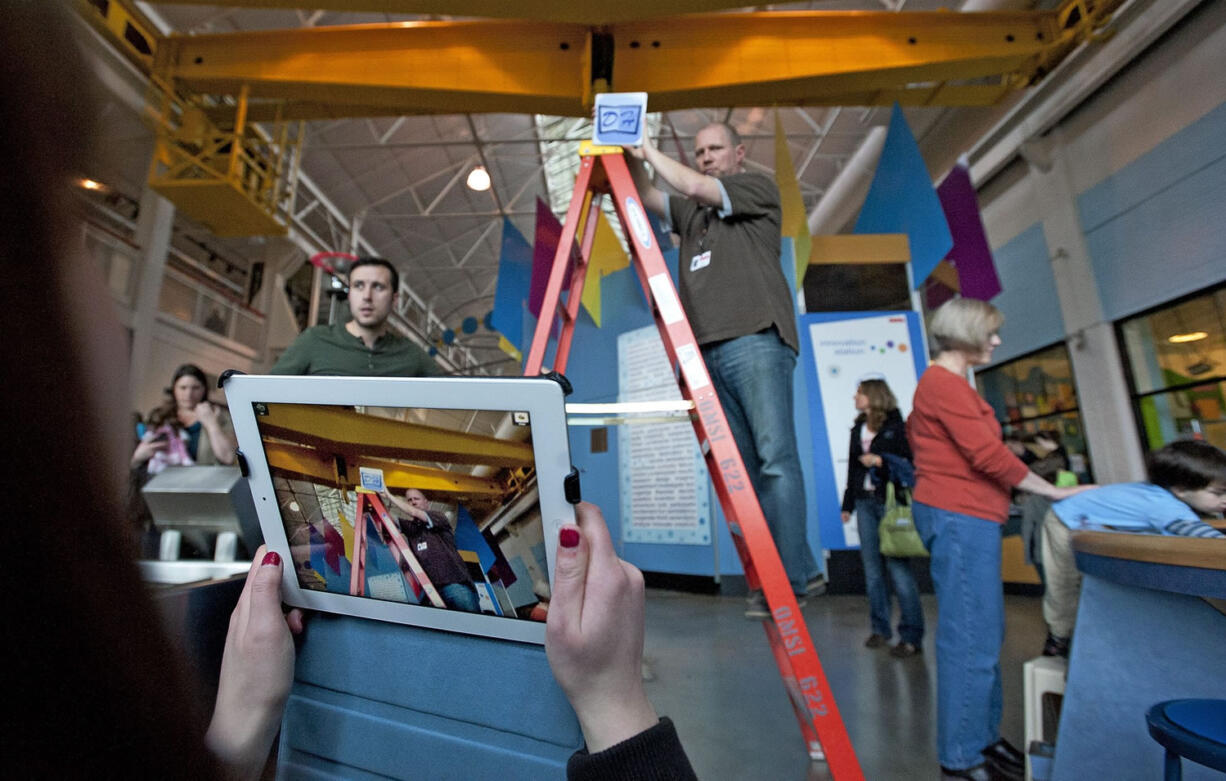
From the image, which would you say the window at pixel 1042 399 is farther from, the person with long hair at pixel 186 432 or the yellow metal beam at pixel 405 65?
the person with long hair at pixel 186 432

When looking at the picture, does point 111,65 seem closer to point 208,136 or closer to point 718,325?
point 208,136

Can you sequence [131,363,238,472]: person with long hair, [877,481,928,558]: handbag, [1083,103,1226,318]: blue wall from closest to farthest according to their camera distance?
[131,363,238,472]: person with long hair, [877,481,928,558]: handbag, [1083,103,1226,318]: blue wall

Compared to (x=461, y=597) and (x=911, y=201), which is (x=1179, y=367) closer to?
(x=911, y=201)

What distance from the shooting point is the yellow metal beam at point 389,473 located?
53 centimetres

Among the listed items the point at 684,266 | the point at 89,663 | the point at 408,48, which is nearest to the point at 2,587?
the point at 89,663

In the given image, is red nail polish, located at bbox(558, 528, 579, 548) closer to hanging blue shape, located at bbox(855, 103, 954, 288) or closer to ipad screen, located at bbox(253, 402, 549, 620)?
ipad screen, located at bbox(253, 402, 549, 620)

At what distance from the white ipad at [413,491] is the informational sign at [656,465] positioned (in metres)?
3.77

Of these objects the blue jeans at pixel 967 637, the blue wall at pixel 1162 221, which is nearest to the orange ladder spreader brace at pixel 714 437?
the blue jeans at pixel 967 637

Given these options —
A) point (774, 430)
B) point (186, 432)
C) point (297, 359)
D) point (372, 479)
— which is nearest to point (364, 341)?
point (297, 359)

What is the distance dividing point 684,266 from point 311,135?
28.0 ft

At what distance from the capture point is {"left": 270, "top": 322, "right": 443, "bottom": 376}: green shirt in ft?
5.70

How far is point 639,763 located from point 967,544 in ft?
4.50

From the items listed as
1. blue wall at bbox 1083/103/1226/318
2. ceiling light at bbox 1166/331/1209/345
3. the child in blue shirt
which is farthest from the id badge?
ceiling light at bbox 1166/331/1209/345

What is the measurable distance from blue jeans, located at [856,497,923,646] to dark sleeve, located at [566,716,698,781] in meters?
2.65
